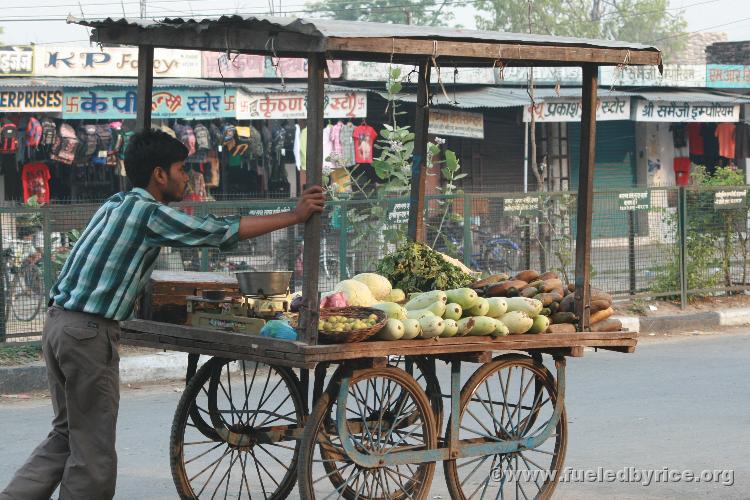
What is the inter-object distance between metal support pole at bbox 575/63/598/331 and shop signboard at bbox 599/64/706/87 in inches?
703

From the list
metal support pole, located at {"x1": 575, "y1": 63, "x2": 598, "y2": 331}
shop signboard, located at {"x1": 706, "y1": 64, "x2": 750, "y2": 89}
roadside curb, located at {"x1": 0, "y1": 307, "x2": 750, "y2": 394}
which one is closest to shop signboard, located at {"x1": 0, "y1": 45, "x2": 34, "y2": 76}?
roadside curb, located at {"x1": 0, "y1": 307, "x2": 750, "y2": 394}

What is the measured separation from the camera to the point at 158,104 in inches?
658

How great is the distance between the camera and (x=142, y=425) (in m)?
7.95

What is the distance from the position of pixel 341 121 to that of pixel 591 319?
1433 centimetres

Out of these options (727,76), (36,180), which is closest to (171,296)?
(36,180)

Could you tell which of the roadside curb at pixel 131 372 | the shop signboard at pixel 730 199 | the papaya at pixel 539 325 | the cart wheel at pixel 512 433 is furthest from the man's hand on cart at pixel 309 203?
the shop signboard at pixel 730 199

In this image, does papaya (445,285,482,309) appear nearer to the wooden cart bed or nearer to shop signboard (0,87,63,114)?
the wooden cart bed

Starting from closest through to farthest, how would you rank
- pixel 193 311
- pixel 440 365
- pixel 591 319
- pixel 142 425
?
pixel 193 311 < pixel 591 319 < pixel 142 425 < pixel 440 365

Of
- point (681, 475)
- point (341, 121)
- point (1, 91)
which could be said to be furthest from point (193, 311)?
point (341, 121)

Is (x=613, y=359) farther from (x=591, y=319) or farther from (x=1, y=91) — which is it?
(x=1, y=91)

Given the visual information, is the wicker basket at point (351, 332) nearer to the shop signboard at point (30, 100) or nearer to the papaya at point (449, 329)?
the papaya at point (449, 329)

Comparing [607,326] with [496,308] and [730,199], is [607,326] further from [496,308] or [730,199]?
[730,199]

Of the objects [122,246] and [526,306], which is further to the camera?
[526,306]

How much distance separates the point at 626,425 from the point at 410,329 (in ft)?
11.4
